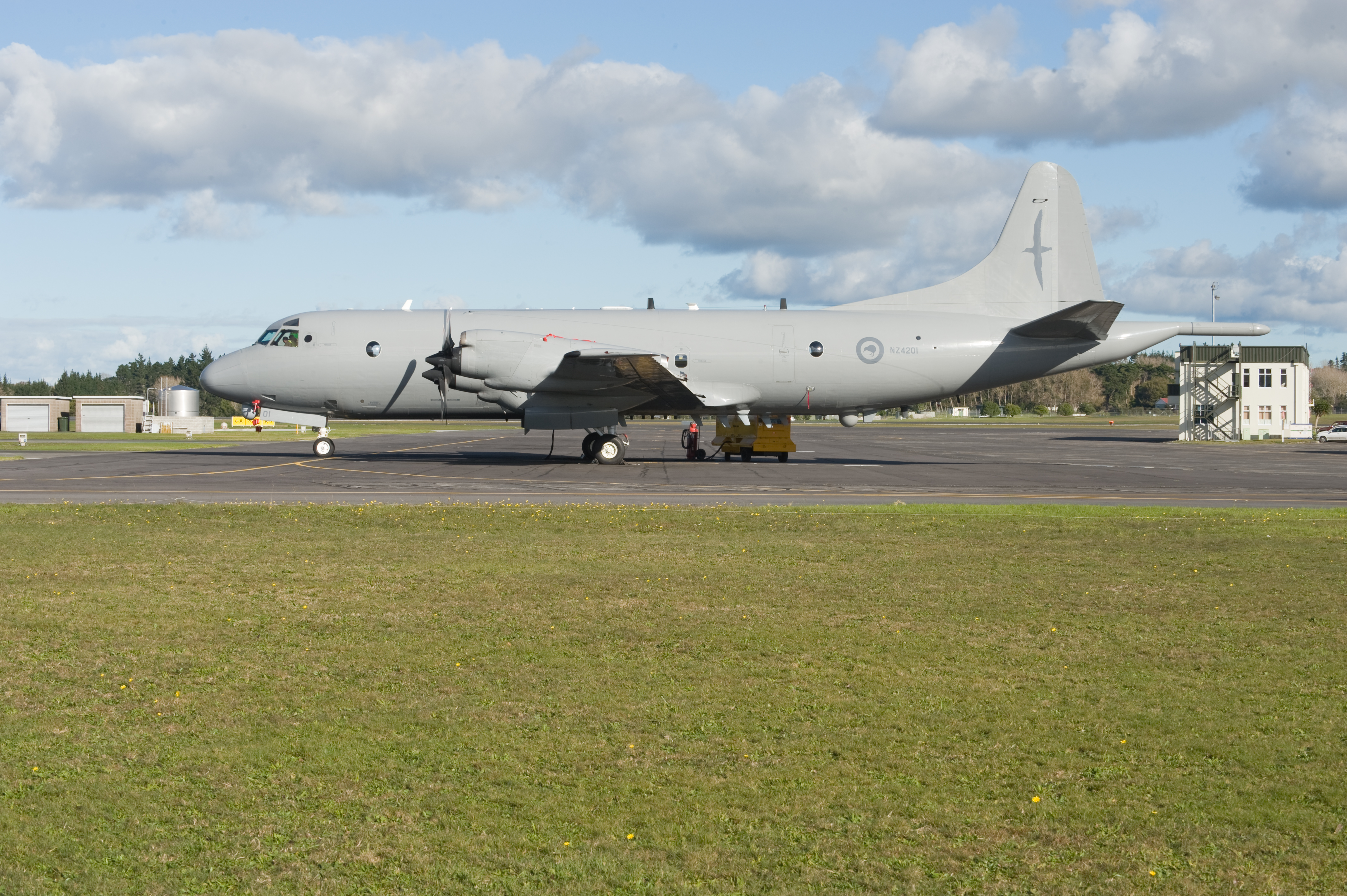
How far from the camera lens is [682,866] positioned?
553 cm

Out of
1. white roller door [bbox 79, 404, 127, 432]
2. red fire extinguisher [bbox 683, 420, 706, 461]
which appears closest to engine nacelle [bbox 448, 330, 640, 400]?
red fire extinguisher [bbox 683, 420, 706, 461]

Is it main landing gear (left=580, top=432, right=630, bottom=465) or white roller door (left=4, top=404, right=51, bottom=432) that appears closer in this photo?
main landing gear (left=580, top=432, right=630, bottom=465)

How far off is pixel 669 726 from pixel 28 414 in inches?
4225

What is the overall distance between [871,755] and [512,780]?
2336mm

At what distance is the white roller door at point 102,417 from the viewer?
3725 inches

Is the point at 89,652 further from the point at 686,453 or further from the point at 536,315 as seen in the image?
the point at 686,453

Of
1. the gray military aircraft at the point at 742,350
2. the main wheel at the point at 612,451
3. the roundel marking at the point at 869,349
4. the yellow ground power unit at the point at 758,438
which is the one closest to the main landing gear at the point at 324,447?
the gray military aircraft at the point at 742,350

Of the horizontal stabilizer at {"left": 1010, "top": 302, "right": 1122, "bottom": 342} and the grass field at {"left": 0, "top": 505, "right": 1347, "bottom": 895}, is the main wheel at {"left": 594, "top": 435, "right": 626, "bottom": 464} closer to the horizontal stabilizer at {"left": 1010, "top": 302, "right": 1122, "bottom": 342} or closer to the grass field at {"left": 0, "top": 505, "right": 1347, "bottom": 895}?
the horizontal stabilizer at {"left": 1010, "top": 302, "right": 1122, "bottom": 342}

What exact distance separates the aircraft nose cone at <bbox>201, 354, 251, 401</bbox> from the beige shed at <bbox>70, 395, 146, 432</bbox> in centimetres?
6368

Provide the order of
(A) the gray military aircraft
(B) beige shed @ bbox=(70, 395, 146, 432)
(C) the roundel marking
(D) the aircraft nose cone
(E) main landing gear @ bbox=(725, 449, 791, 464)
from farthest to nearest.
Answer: (B) beige shed @ bbox=(70, 395, 146, 432)
(E) main landing gear @ bbox=(725, 449, 791, 464)
(D) the aircraft nose cone
(C) the roundel marking
(A) the gray military aircraft

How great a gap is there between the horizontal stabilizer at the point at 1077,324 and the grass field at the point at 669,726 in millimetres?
19170

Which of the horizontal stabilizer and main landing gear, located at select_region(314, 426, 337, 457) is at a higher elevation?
the horizontal stabilizer

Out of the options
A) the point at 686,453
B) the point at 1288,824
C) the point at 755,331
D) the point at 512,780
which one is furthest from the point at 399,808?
the point at 686,453

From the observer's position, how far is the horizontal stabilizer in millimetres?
33281
